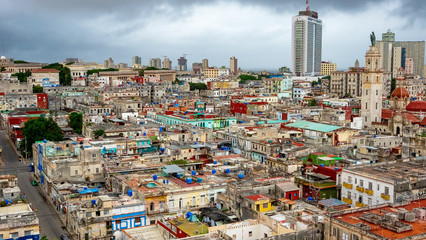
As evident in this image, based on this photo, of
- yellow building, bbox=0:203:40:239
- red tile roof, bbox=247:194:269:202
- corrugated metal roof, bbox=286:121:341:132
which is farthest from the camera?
corrugated metal roof, bbox=286:121:341:132

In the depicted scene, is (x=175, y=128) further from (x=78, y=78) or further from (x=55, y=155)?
(x=78, y=78)

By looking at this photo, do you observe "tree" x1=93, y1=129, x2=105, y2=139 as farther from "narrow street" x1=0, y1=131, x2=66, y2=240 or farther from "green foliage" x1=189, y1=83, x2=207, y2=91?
"green foliage" x1=189, y1=83, x2=207, y2=91

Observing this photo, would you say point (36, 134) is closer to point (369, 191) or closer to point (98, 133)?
point (98, 133)

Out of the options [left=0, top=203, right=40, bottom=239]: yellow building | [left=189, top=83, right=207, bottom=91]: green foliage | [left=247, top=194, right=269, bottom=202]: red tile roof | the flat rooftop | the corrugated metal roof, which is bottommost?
[left=0, top=203, right=40, bottom=239]: yellow building

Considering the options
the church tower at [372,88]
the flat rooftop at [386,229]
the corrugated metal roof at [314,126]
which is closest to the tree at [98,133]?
the corrugated metal roof at [314,126]

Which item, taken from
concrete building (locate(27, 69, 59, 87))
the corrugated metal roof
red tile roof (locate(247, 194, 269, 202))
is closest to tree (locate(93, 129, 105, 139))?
the corrugated metal roof

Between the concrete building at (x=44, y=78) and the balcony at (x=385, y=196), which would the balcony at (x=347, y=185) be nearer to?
the balcony at (x=385, y=196)

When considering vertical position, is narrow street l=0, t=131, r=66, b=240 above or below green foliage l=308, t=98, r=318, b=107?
below

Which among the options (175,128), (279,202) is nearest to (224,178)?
(279,202)

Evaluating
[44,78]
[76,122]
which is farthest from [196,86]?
[76,122]
